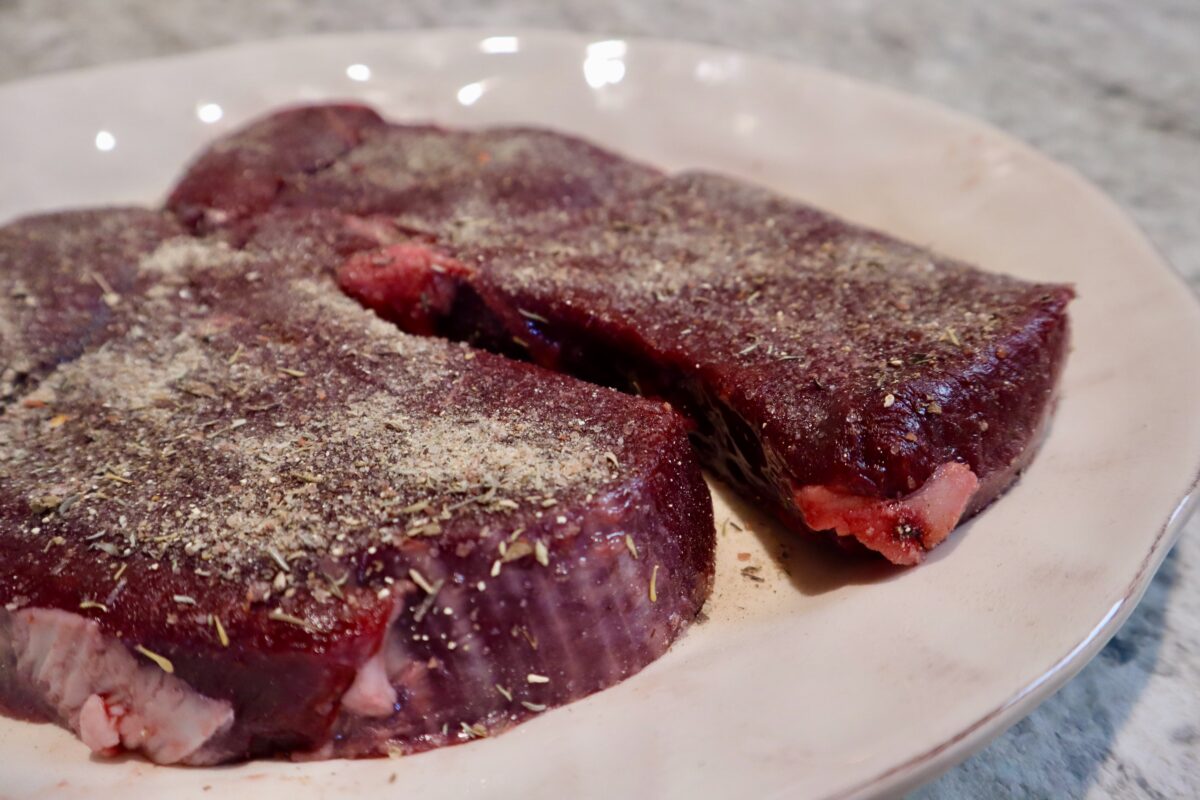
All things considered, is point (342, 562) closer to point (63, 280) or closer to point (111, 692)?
point (111, 692)

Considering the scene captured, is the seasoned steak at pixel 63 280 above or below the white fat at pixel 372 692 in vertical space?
above

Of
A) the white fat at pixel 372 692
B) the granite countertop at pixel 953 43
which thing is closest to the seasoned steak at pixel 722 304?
the white fat at pixel 372 692

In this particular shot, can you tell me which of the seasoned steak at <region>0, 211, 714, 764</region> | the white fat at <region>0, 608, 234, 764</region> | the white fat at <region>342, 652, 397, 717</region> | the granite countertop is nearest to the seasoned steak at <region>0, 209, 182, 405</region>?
the seasoned steak at <region>0, 211, 714, 764</region>

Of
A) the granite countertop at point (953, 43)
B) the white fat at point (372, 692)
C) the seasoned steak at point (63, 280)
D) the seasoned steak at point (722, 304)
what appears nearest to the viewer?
the white fat at point (372, 692)

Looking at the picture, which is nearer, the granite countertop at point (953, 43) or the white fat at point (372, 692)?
the white fat at point (372, 692)

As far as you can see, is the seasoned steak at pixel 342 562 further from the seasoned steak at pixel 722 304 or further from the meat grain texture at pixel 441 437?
the seasoned steak at pixel 722 304

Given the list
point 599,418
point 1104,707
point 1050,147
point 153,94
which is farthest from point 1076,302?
point 153,94

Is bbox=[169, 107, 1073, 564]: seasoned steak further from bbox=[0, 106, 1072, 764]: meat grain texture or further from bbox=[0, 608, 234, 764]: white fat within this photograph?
bbox=[0, 608, 234, 764]: white fat
